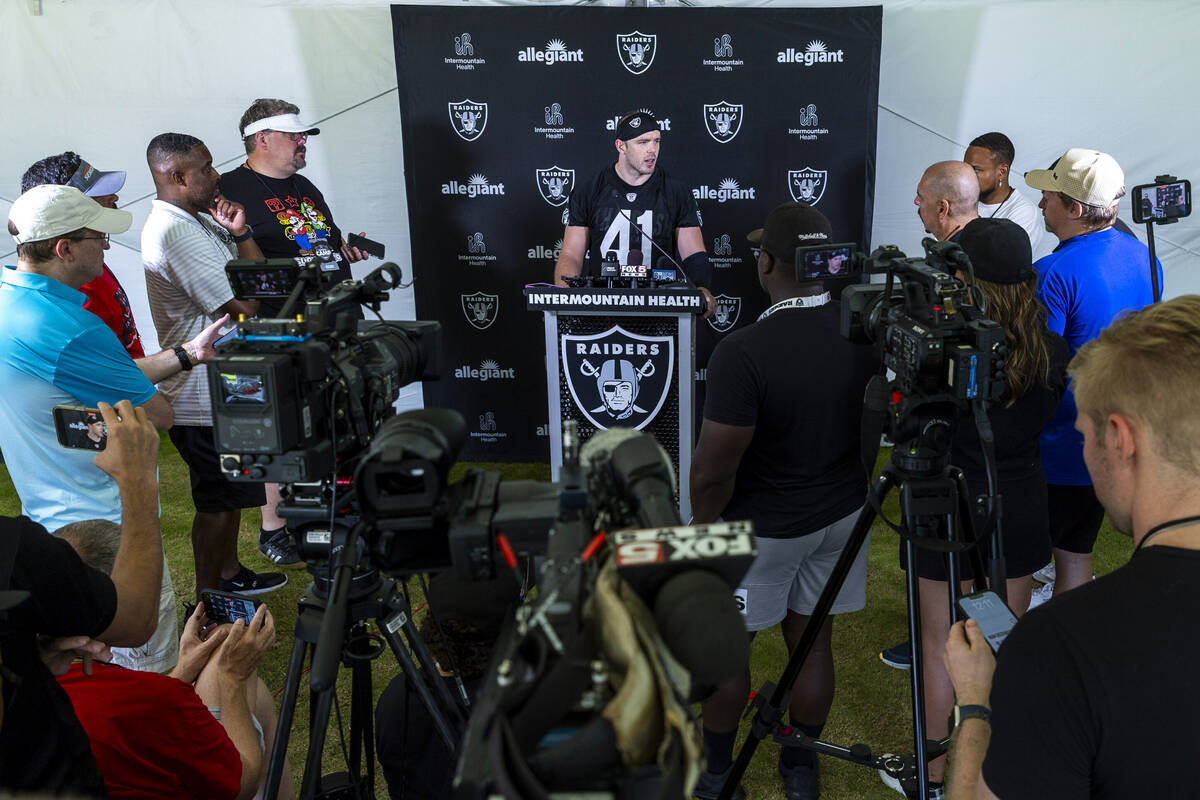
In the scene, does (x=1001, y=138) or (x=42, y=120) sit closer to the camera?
(x=1001, y=138)

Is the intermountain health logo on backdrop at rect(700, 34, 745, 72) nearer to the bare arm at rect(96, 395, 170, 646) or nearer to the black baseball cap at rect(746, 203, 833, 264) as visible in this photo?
the black baseball cap at rect(746, 203, 833, 264)

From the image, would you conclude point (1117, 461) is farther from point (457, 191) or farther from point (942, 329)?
point (457, 191)

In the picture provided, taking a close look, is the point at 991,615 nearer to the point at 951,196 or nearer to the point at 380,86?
the point at 951,196


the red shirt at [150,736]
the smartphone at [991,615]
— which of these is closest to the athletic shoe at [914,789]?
the smartphone at [991,615]

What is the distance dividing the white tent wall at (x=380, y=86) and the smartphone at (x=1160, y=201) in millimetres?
1830

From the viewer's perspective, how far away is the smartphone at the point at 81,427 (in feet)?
6.37

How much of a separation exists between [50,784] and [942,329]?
1720mm

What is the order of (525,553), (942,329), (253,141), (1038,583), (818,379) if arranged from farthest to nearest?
(253,141)
(1038,583)
(818,379)
(942,329)
(525,553)

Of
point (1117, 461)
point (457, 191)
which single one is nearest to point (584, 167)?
point (457, 191)

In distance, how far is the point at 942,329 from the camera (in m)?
1.79

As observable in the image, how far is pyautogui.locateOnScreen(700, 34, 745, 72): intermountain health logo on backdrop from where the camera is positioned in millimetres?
4629

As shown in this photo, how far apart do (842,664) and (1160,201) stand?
1915 millimetres

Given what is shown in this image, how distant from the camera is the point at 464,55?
15.2 feet

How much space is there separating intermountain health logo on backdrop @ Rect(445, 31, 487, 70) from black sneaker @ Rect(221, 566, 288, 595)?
2.69 meters
